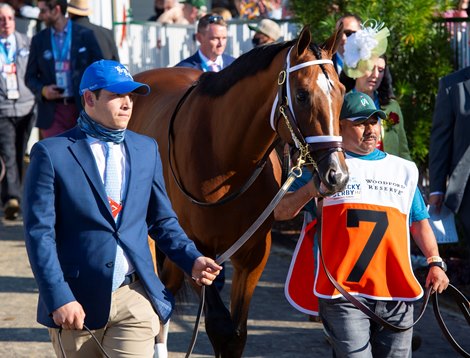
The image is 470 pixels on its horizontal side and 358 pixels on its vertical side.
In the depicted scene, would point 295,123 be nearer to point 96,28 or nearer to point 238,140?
point 238,140

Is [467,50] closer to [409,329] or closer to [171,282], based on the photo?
[171,282]

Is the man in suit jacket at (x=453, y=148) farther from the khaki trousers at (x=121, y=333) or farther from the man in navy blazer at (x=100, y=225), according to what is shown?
the khaki trousers at (x=121, y=333)

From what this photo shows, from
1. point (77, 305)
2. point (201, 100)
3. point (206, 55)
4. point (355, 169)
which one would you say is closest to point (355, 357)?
point (355, 169)

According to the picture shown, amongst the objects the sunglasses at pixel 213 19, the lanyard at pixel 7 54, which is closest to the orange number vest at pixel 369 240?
the sunglasses at pixel 213 19

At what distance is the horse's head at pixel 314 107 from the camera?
16.0 feet

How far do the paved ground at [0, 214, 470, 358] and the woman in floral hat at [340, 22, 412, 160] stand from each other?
128 cm

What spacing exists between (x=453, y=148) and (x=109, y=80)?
10.9 ft

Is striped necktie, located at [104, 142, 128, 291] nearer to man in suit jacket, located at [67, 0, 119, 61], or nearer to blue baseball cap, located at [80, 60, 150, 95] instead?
blue baseball cap, located at [80, 60, 150, 95]

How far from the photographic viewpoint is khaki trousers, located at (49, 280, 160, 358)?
4.21m

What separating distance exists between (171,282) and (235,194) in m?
1.15

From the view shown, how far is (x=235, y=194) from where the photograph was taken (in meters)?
5.93

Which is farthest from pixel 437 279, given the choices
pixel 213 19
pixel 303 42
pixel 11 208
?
pixel 11 208

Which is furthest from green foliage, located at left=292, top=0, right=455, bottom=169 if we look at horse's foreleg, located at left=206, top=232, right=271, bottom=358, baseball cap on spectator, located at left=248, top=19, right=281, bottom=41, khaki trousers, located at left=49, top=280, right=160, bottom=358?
khaki trousers, located at left=49, top=280, right=160, bottom=358

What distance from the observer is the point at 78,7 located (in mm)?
10750
